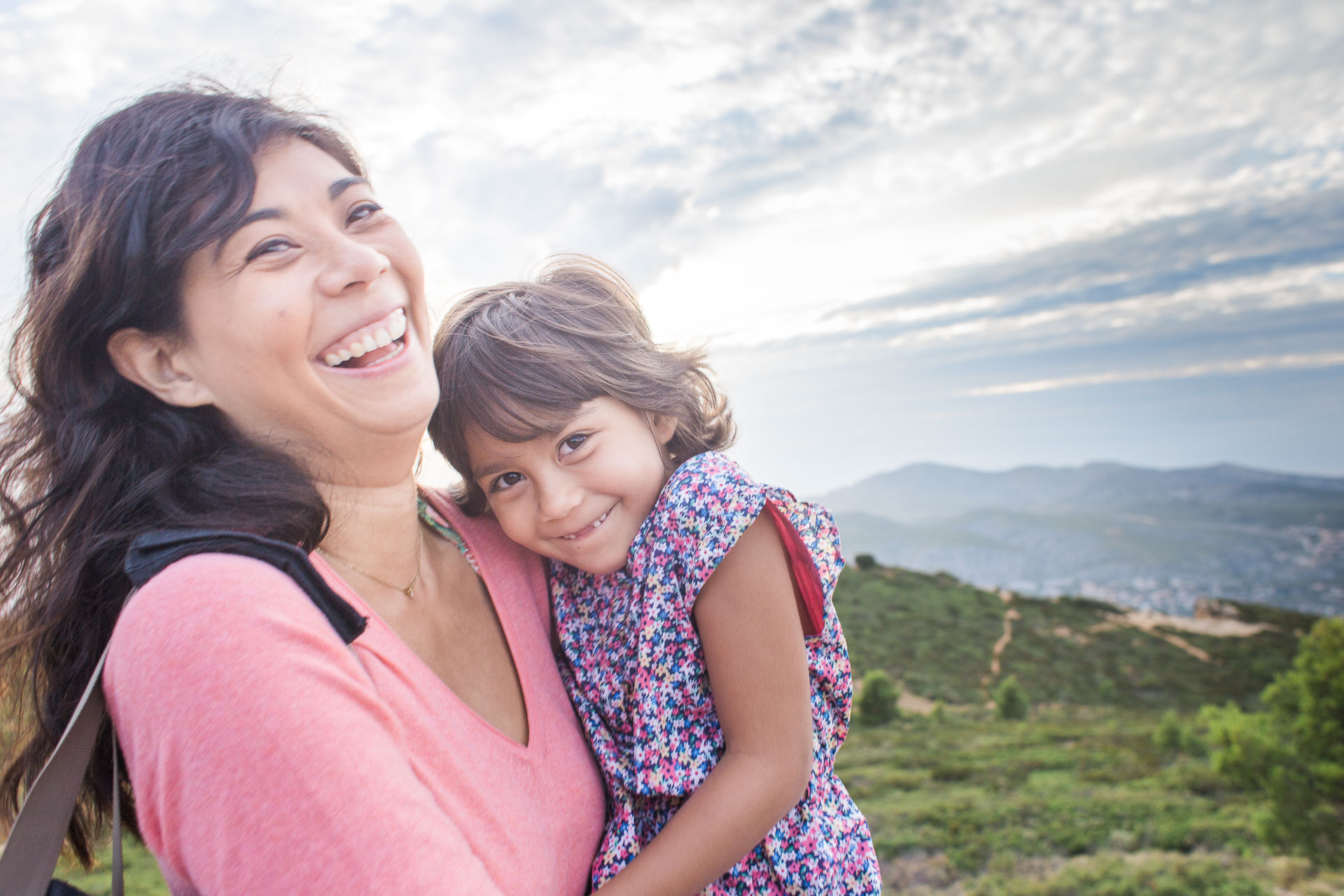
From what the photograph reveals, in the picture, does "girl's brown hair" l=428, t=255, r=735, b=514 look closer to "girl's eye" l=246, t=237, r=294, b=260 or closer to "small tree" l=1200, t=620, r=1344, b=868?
"girl's eye" l=246, t=237, r=294, b=260

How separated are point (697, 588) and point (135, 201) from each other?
4.52ft

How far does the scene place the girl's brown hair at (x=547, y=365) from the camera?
6.63 feet

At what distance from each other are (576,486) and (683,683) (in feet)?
1.86

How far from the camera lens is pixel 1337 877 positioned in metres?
→ 11.9

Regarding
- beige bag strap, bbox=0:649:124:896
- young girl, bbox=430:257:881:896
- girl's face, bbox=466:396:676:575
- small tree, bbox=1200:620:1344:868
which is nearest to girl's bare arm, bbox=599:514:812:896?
young girl, bbox=430:257:881:896

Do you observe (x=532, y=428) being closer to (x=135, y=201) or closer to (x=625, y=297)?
(x=625, y=297)

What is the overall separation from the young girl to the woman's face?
0.36 meters

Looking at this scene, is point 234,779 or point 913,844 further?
point 913,844

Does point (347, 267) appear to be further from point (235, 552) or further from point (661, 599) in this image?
point (661, 599)

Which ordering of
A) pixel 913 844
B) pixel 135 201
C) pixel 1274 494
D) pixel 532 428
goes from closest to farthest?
pixel 135 201
pixel 532 428
pixel 913 844
pixel 1274 494

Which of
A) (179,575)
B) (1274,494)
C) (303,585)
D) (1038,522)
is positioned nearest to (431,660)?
(303,585)

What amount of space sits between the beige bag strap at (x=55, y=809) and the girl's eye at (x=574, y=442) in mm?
1129

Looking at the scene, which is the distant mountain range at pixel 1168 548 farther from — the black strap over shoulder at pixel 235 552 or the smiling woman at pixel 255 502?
the black strap over shoulder at pixel 235 552

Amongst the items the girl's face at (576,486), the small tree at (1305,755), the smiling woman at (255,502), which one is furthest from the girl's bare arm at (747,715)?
the small tree at (1305,755)
